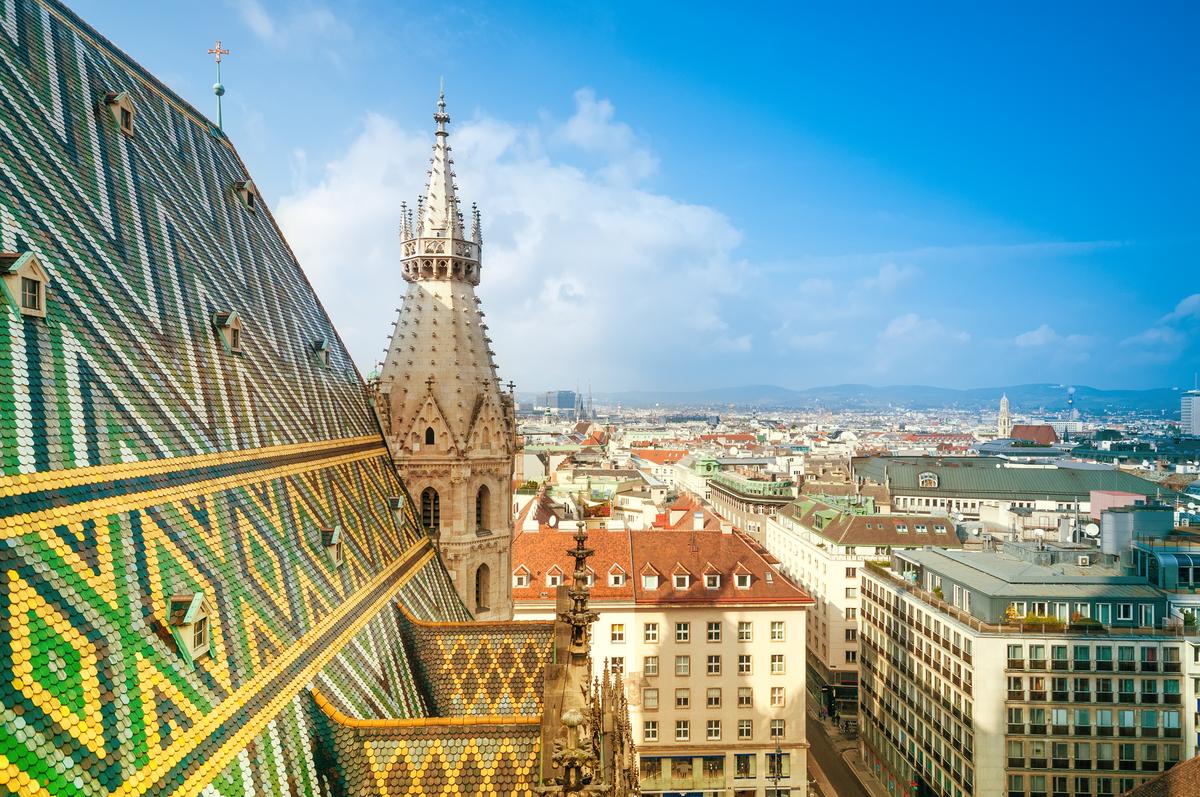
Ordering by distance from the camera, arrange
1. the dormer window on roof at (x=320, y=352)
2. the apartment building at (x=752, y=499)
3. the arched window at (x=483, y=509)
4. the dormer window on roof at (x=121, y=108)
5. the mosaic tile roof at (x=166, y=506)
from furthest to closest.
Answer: the apartment building at (x=752, y=499), the arched window at (x=483, y=509), the dormer window on roof at (x=320, y=352), the dormer window on roof at (x=121, y=108), the mosaic tile roof at (x=166, y=506)

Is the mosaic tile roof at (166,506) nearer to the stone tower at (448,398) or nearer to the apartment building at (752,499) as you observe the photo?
the stone tower at (448,398)

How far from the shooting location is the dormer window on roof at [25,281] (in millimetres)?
10461

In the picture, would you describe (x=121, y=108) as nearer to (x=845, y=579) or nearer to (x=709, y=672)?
(x=709, y=672)

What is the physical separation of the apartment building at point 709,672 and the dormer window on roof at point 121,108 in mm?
37846

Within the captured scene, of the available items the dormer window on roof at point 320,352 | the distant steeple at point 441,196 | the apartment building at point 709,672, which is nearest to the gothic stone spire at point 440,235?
the distant steeple at point 441,196

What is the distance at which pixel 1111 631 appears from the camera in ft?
146

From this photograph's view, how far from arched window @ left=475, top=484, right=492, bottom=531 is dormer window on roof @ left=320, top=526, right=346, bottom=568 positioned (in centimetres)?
1095

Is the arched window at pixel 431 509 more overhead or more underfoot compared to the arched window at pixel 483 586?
more overhead

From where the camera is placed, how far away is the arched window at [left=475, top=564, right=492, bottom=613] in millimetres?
29516

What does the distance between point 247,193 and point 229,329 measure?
785cm

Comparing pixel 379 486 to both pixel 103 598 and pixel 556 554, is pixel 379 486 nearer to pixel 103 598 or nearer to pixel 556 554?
pixel 103 598

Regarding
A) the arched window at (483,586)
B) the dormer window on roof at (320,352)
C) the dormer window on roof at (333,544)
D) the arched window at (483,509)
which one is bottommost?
the arched window at (483,586)

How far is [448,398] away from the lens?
28.2m

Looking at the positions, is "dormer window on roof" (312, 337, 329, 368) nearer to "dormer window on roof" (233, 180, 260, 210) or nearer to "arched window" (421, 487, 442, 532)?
"dormer window on roof" (233, 180, 260, 210)
